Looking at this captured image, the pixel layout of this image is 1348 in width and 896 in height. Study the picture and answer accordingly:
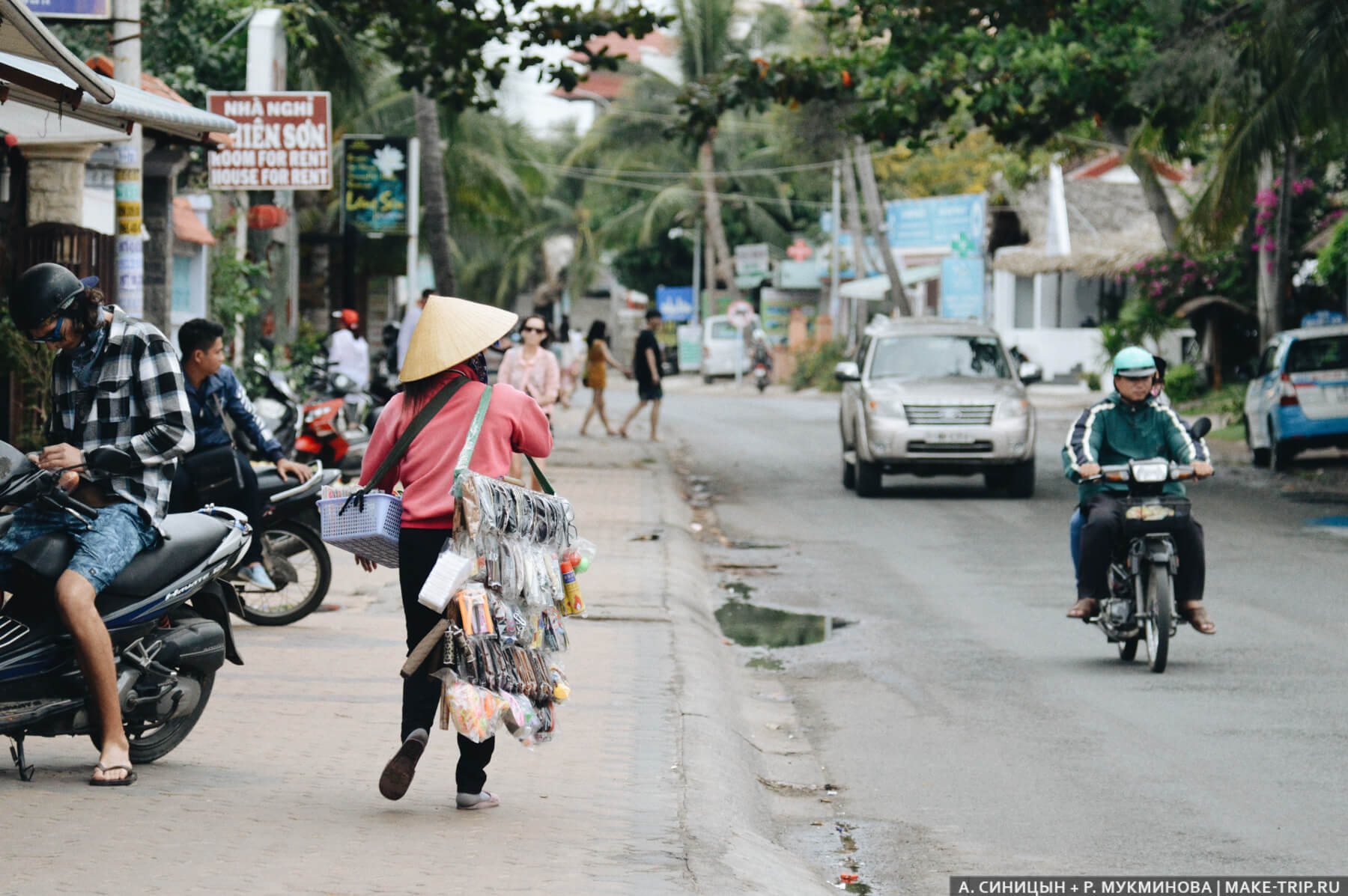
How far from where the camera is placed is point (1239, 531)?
15.6 metres

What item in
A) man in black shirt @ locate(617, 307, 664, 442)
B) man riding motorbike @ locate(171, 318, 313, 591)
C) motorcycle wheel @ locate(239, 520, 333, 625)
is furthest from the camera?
man in black shirt @ locate(617, 307, 664, 442)

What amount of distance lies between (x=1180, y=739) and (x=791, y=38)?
1840 inches

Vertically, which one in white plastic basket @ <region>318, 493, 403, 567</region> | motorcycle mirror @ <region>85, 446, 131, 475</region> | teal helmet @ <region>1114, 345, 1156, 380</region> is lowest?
white plastic basket @ <region>318, 493, 403, 567</region>

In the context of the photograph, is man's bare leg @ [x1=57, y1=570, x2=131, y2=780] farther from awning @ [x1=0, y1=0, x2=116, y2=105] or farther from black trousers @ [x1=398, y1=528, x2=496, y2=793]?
awning @ [x1=0, y1=0, x2=116, y2=105]

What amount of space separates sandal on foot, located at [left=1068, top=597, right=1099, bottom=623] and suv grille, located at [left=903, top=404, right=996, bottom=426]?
8.99m

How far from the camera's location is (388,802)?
232 inches

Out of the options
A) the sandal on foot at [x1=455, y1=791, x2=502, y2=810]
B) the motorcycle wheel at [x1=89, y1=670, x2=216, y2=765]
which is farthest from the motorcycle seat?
the sandal on foot at [x1=455, y1=791, x2=502, y2=810]

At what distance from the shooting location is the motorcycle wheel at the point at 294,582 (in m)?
10.2

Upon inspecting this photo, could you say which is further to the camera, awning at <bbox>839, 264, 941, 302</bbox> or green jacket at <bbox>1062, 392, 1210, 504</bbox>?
awning at <bbox>839, 264, 941, 302</bbox>

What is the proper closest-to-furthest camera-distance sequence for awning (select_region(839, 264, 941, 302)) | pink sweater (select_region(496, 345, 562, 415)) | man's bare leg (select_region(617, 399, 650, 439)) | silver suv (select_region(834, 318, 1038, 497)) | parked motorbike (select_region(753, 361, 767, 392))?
pink sweater (select_region(496, 345, 562, 415)) → silver suv (select_region(834, 318, 1038, 497)) → man's bare leg (select_region(617, 399, 650, 439)) → awning (select_region(839, 264, 941, 302)) → parked motorbike (select_region(753, 361, 767, 392))

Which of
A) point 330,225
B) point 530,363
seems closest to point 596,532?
point 530,363

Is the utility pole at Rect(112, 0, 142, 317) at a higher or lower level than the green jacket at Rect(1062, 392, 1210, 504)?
higher

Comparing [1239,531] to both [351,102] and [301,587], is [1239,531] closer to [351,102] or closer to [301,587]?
[301,587]

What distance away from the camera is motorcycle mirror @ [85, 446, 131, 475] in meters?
5.88
